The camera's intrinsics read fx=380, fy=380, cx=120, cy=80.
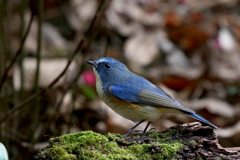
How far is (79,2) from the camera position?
30.7 feet

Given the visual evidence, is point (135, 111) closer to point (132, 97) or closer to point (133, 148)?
point (132, 97)

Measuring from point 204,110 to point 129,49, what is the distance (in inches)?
97.1

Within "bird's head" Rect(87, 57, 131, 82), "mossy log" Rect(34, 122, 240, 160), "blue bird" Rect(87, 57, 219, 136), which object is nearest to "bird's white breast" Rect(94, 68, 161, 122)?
"blue bird" Rect(87, 57, 219, 136)

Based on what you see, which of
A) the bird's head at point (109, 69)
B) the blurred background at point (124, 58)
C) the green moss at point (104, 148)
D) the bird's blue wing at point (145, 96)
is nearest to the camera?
the green moss at point (104, 148)

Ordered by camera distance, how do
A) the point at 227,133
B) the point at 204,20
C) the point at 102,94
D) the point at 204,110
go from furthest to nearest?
the point at 204,20
the point at 204,110
the point at 227,133
the point at 102,94

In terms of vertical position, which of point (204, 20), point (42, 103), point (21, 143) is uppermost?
point (204, 20)

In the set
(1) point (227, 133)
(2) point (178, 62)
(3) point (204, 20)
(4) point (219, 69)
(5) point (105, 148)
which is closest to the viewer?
(5) point (105, 148)

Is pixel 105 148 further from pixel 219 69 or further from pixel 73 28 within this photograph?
pixel 73 28

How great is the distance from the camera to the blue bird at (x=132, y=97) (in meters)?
3.85

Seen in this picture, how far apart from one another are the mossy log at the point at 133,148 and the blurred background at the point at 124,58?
2161 millimetres

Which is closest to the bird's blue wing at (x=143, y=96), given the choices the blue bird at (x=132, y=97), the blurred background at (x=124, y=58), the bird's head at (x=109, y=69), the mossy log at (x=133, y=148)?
the blue bird at (x=132, y=97)

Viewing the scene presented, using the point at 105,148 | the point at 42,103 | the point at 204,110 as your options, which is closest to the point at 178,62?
the point at 204,110

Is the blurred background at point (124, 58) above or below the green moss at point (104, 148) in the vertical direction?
above

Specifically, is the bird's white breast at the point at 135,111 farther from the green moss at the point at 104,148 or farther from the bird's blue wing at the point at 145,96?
the green moss at the point at 104,148
